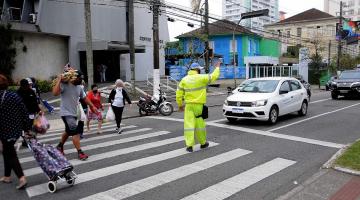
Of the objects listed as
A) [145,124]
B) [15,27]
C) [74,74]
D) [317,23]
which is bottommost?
[145,124]

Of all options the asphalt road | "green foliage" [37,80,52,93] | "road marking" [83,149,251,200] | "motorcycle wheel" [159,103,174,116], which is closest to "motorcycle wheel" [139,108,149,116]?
"motorcycle wheel" [159,103,174,116]

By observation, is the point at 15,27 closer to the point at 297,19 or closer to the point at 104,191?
the point at 104,191

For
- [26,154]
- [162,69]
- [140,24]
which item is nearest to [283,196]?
[26,154]

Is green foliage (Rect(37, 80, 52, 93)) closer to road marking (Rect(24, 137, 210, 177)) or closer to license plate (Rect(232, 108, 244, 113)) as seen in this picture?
license plate (Rect(232, 108, 244, 113))

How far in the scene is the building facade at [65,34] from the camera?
26334mm

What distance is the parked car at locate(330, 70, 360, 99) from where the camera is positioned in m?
23.8

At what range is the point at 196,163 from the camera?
7.77 meters

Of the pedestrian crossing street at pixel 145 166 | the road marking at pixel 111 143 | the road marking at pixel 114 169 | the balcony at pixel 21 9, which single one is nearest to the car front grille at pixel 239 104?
the road marking at pixel 111 143

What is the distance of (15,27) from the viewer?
24.3m

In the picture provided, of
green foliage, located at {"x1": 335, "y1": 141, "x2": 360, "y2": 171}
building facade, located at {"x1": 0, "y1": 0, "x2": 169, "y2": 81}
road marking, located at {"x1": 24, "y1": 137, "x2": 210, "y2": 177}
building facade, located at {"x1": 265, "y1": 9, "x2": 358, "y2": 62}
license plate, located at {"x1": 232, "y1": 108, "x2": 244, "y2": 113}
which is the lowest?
road marking, located at {"x1": 24, "y1": 137, "x2": 210, "y2": 177}

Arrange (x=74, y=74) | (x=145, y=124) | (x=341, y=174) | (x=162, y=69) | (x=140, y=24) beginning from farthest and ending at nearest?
1. (x=162, y=69)
2. (x=140, y=24)
3. (x=145, y=124)
4. (x=74, y=74)
5. (x=341, y=174)

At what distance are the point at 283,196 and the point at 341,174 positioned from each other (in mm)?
1633

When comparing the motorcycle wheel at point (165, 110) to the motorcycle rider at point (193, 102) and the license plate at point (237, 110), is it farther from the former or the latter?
the motorcycle rider at point (193, 102)

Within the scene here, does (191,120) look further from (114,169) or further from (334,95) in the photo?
(334,95)
